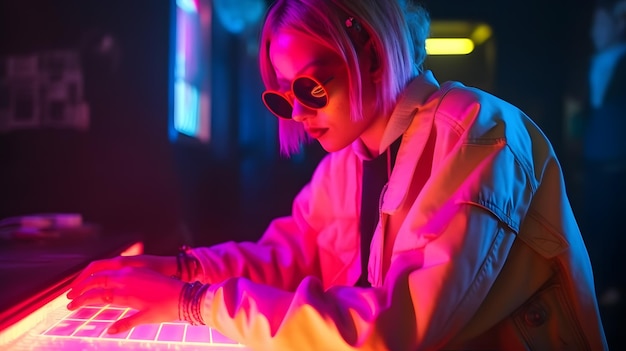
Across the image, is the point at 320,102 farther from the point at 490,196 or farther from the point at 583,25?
the point at 583,25

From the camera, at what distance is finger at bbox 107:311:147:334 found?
0.80m

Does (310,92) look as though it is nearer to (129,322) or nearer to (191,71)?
(129,322)

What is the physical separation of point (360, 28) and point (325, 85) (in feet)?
0.43

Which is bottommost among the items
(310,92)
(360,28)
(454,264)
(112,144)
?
(454,264)

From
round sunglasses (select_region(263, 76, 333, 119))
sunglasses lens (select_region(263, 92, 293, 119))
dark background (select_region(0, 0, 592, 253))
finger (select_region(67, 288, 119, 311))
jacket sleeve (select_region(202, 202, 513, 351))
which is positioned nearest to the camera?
jacket sleeve (select_region(202, 202, 513, 351))

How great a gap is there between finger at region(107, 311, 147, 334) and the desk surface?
120 mm

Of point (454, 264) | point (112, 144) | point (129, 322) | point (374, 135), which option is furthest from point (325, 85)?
point (112, 144)

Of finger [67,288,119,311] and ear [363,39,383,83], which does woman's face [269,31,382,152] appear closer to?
ear [363,39,383,83]

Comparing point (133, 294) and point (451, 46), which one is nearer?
point (133, 294)

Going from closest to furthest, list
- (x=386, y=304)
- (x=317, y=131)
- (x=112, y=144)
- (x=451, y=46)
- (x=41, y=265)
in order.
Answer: (x=386, y=304), (x=41, y=265), (x=317, y=131), (x=112, y=144), (x=451, y=46)

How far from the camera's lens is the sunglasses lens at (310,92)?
0.97m

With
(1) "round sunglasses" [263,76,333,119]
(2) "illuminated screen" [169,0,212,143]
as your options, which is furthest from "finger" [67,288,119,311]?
(2) "illuminated screen" [169,0,212,143]

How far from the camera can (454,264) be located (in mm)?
756

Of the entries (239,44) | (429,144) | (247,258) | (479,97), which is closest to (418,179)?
(429,144)
